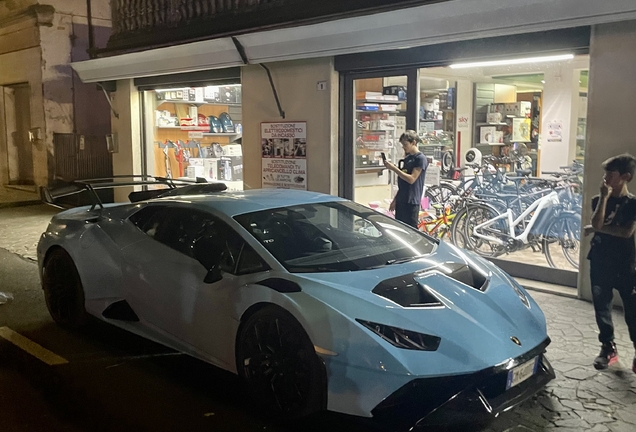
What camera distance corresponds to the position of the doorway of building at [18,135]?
17.5m

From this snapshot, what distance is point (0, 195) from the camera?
17641 millimetres

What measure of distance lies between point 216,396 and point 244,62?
584 centimetres

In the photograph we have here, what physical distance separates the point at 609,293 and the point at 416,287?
5.86 ft

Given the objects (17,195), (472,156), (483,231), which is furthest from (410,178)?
(17,195)

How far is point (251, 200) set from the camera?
4.79m

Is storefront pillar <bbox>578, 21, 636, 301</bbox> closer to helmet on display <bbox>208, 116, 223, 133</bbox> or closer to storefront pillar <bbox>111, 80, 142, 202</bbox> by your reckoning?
helmet on display <bbox>208, 116, 223, 133</bbox>

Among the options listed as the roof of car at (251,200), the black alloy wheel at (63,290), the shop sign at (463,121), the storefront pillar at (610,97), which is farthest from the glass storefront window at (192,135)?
the storefront pillar at (610,97)

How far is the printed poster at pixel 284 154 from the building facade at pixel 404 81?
0.03 m

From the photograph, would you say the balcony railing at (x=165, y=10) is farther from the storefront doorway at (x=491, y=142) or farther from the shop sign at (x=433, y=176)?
the shop sign at (x=433, y=176)

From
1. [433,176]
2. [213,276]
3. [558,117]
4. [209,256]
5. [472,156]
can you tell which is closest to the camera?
[213,276]

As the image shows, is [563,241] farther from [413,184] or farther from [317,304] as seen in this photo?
[317,304]

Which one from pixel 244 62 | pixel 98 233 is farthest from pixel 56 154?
pixel 98 233

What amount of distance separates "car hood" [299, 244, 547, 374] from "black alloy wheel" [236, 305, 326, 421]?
30cm

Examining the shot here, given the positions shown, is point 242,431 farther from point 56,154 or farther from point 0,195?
point 0,195
